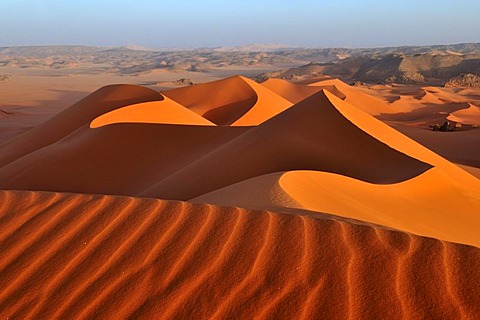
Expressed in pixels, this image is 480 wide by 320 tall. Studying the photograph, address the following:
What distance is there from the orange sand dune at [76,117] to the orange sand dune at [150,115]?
799 millimetres

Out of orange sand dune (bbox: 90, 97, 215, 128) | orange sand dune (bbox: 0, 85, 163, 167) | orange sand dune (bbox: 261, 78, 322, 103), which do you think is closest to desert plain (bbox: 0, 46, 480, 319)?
orange sand dune (bbox: 90, 97, 215, 128)

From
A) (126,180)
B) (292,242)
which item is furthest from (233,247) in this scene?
(126,180)

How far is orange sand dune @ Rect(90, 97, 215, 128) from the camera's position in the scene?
11.2m

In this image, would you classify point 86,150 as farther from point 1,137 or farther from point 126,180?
point 1,137

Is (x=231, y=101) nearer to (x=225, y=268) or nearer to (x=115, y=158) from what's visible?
(x=115, y=158)

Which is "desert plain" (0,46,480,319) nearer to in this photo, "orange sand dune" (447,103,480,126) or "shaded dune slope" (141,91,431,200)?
"shaded dune slope" (141,91,431,200)

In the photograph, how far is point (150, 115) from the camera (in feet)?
38.1

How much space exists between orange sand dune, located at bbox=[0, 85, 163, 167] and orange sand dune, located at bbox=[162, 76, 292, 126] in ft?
10.5

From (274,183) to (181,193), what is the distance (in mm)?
1883

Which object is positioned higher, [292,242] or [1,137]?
[292,242]

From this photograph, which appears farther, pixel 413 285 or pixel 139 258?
pixel 139 258

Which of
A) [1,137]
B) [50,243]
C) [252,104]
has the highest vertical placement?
[50,243]

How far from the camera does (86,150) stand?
9523 millimetres

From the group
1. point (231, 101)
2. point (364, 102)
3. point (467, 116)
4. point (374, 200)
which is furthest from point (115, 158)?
point (364, 102)
